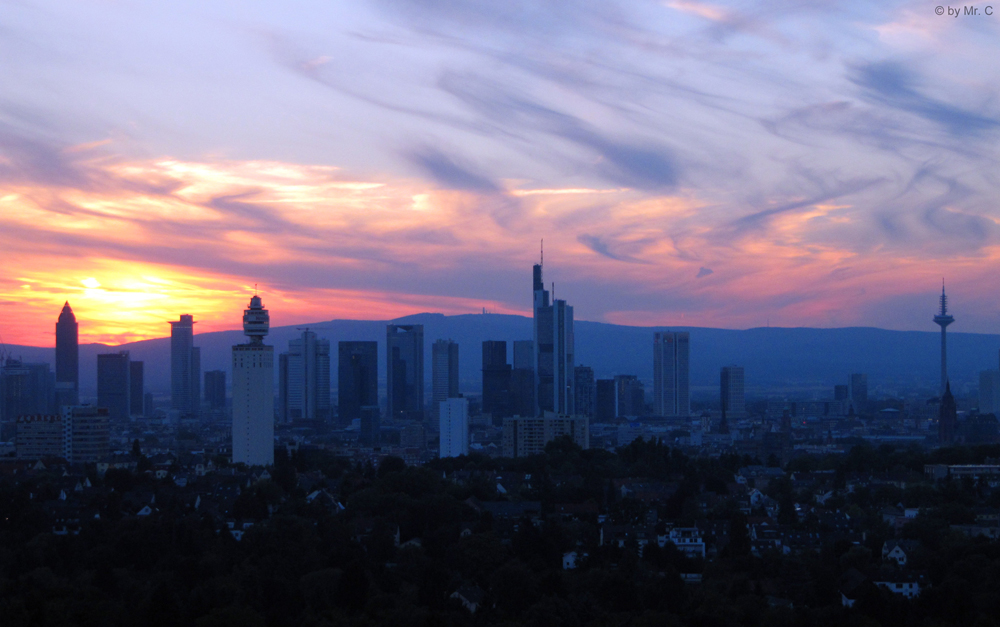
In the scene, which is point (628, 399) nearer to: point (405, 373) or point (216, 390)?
point (405, 373)

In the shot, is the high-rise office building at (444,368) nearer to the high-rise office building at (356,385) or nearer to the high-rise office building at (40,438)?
the high-rise office building at (356,385)

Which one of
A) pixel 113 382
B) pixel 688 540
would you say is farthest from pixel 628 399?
pixel 688 540

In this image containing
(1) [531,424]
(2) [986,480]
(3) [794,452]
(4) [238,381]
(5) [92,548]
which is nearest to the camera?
(5) [92,548]

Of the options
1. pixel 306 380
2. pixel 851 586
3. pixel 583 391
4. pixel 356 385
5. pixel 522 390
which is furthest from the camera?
pixel 306 380

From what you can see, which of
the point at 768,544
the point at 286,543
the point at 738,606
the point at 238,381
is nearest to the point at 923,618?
the point at 738,606

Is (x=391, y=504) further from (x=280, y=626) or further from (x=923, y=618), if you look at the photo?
(x=923, y=618)
